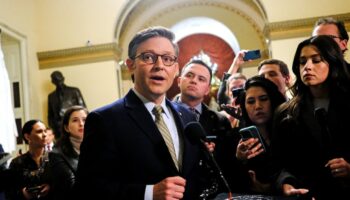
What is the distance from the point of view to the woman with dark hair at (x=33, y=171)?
10.5ft

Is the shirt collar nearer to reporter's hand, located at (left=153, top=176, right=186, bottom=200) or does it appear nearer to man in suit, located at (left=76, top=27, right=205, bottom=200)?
man in suit, located at (left=76, top=27, right=205, bottom=200)

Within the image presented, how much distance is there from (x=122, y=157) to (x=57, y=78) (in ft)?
24.0

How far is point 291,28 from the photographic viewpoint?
27.3ft

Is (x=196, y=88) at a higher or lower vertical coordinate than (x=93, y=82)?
lower

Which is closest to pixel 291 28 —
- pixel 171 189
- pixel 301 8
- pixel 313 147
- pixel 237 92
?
pixel 301 8

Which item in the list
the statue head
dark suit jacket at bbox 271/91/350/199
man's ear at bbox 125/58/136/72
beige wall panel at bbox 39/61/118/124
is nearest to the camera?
man's ear at bbox 125/58/136/72

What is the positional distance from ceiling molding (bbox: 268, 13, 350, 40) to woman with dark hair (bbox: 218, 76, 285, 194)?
577 cm

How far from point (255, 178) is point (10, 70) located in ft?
23.8

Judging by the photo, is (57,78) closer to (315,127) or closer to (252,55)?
(252,55)

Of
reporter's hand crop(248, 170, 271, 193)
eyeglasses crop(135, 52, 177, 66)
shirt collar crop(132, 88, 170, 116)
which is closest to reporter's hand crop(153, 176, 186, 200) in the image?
shirt collar crop(132, 88, 170, 116)

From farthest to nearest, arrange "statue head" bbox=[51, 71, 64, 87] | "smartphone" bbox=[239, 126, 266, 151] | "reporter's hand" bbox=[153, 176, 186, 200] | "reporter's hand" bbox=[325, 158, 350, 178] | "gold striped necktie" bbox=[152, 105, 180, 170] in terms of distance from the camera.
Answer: "statue head" bbox=[51, 71, 64, 87] → "smartphone" bbox=[239, 126, 266, 151] → "reporter's hand" bbox=[325, 158, 350, 178] → "gold striped necktie" bbox=[152, 105, 180, 170] → "reporter's hand" bbox=[153, 176, 186, 200]

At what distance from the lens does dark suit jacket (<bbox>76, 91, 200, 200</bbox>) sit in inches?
65.4

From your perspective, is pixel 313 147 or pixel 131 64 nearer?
pixel 131 64

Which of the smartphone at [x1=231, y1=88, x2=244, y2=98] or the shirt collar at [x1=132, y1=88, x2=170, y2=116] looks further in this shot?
the smartphone at [x1=231, y1=88, x2=244, y2=98]
